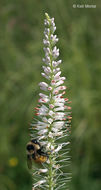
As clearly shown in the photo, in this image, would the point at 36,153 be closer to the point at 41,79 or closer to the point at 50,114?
the point at 50,114

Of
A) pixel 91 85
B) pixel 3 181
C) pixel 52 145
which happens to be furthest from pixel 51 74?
pixel 91 85

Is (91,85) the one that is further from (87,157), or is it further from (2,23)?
(2,23)

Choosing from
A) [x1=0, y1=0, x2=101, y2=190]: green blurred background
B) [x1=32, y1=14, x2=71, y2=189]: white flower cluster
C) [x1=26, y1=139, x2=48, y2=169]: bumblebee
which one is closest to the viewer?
[x1=32, y1=14, x2=71, y2=189]: white flower cluster

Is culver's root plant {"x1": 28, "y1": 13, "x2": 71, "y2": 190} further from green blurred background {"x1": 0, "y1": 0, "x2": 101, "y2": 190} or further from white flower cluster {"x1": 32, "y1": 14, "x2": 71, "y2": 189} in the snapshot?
green blurred background {"x1": 0, "y1": 0, "x2": 101, "y2": 190}

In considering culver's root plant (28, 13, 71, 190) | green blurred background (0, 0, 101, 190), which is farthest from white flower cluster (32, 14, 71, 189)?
green blurred background (0, 0, 101, 190)

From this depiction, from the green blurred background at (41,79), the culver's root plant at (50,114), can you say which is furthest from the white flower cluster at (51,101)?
the green blurred background at (41,79)

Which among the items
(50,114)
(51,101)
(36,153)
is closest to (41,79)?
(36,153)

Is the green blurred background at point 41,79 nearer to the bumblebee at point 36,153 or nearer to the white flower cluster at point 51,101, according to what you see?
the bumblebee at point 36,153
